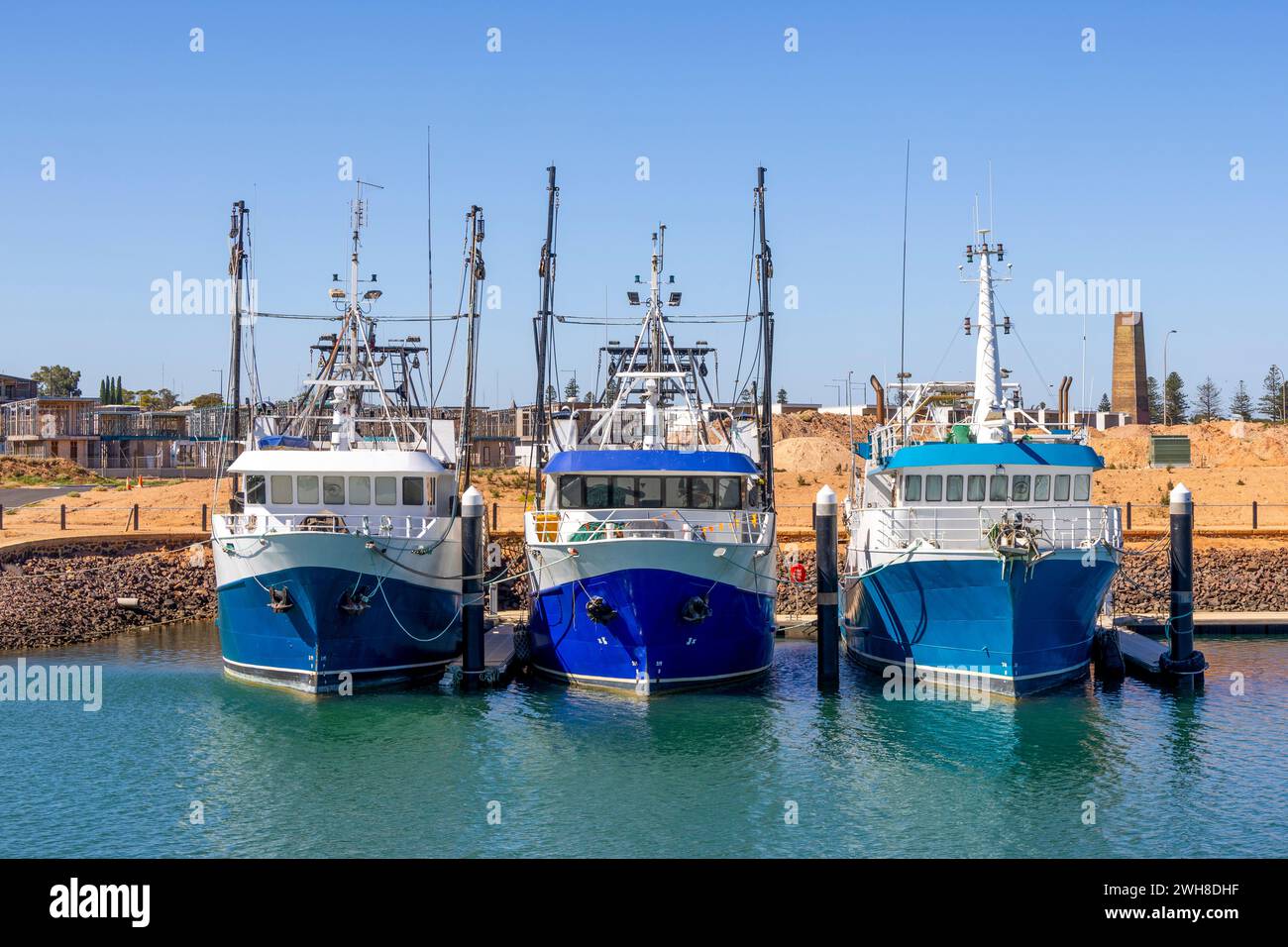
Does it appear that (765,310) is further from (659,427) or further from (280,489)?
(280,489)

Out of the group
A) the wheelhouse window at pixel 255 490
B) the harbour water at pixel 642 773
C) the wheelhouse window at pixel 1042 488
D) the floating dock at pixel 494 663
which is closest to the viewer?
the harbour water at pixel 642 773

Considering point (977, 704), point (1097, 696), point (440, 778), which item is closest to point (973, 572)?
point (977, 704)

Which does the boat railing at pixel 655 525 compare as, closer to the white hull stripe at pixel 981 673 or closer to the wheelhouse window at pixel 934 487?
the wheelhouse window at pixel 934 487

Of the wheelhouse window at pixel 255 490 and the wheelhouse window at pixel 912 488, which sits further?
the wheelhouse window at pixel 255 490

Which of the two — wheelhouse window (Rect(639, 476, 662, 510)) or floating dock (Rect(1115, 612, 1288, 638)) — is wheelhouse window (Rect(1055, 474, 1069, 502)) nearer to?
floating dock (Rect(1115, 612, 1288, 638))

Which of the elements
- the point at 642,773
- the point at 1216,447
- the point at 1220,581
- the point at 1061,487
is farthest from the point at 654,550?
the point at 1216,447

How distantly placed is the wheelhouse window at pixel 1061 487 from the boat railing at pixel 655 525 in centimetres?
686

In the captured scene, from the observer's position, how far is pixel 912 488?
99.9 ft

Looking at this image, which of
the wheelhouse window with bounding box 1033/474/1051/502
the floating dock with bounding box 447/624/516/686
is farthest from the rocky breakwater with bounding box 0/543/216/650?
the wheelhouse window with bounding box 1033/474/1051/502

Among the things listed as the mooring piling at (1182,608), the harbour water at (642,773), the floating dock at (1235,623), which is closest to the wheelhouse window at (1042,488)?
the mooring piling at (1182,608)

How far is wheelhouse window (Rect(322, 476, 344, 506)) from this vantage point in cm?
3034

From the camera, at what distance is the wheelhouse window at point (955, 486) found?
98.4 ft

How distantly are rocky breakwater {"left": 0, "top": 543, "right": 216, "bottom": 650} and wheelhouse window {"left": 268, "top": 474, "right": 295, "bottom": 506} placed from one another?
984cm

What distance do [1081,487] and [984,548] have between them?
14.6ft
